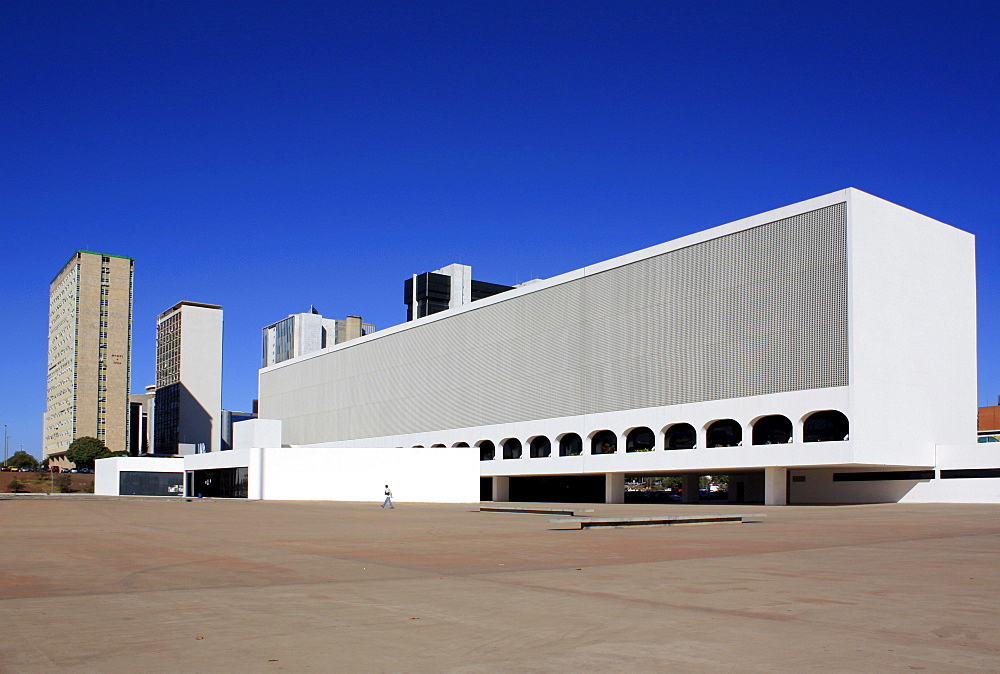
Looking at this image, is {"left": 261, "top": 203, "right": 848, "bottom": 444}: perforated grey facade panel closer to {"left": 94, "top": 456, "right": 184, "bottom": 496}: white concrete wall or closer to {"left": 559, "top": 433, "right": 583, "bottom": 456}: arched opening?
{"left": 559, "top": 433, "right": 583, "bottom": 456}: arched opening

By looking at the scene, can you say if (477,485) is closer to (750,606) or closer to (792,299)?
(792,299)

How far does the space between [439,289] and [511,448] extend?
304ft

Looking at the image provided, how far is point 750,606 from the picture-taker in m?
9.23

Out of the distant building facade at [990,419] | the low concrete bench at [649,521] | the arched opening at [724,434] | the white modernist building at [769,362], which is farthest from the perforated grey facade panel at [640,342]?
the distant building facade at [990,419]

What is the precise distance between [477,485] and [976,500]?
35.6 m

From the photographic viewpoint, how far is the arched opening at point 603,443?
73500 millimetres

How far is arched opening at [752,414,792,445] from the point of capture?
192 ft

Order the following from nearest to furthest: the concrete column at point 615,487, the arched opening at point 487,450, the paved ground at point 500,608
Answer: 1. the paved ground at point 500,608
2. the concrete column at point 615,487
3. the arched opening at point 487,450

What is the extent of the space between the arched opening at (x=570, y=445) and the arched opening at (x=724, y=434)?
50.8 feet

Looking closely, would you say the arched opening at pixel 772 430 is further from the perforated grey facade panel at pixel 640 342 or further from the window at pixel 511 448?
the window at pixel 511 448

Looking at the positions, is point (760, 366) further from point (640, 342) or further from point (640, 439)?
point (640, 439)

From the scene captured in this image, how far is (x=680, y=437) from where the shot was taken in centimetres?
6631

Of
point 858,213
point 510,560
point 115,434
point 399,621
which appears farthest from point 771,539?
point 115,434

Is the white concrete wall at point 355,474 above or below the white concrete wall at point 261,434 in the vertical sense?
below
